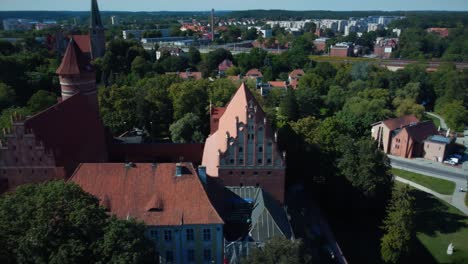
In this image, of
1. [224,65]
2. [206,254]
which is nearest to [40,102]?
[206,254]

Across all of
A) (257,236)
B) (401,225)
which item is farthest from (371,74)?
(257,236)

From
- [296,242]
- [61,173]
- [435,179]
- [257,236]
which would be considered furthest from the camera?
[435,179]

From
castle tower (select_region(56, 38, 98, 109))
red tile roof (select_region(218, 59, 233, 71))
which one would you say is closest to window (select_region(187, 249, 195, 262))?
castle tower (select_region(56, 38, 98, 109))

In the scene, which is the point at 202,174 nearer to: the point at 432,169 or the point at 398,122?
the point at 432,169

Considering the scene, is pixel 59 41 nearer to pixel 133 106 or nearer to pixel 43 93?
pixel 43 93

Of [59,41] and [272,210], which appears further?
[59,41]

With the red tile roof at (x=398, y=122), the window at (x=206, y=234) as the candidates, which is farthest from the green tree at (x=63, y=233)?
the red tile roof at (x=398, y=122)
